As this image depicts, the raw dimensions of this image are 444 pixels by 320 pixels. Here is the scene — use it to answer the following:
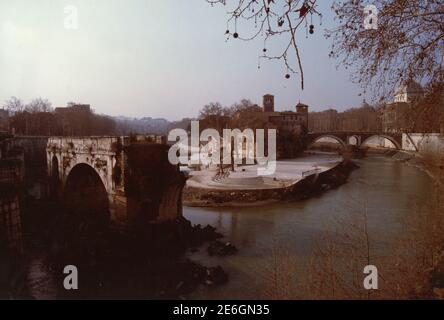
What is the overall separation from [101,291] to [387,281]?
8.00 m

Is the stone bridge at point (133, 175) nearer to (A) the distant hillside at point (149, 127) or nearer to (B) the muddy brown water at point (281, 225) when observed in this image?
(B) the muddy brown water at point (281, 225)

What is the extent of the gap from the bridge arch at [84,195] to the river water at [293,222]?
4.88m

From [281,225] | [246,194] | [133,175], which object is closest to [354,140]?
[246,194]

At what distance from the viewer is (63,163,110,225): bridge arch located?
17.7 meters

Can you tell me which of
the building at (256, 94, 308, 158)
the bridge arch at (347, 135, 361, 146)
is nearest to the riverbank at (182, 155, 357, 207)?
the building at (256, 94, 308, 158)

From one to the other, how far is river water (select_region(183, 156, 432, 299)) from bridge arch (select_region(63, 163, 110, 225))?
16.0 feet

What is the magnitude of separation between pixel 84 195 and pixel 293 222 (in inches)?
435

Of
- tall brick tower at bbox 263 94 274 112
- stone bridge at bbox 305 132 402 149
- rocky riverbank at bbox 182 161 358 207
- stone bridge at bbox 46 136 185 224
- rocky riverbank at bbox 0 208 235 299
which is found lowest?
rocky riverbank at bbox 0 208 235 299

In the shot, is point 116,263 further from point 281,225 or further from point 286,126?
point 286,126

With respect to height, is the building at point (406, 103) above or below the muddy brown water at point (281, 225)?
above

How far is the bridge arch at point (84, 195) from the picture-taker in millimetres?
17688

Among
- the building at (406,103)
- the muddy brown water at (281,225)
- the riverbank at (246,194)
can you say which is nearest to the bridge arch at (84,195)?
the muddy brown water at (281,225)

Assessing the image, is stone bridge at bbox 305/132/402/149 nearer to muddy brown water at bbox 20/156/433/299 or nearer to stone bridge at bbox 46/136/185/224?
muddy brown water at bbox 20/156/433/299

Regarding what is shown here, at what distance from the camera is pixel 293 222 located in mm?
17469
